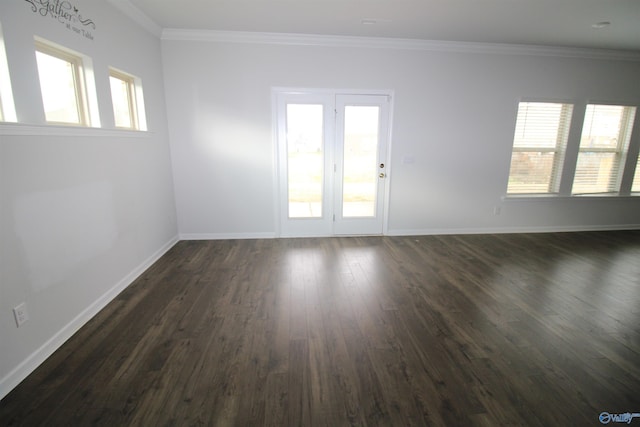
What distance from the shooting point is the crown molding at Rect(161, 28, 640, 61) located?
387cm

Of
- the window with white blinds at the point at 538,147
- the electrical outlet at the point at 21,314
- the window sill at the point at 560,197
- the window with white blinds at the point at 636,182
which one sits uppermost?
the window with white blinds at the point at 538,147

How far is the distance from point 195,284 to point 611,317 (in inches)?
150

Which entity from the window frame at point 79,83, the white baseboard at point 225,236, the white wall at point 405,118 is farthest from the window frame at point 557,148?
the window frame at point 79,83

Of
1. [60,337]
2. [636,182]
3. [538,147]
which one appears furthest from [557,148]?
[60,337]

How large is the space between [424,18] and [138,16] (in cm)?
315

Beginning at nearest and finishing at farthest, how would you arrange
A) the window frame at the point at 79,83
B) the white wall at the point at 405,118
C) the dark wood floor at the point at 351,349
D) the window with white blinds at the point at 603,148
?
the dark wood floor at the point at 351,349 → the window frame at the point at 79,83 → the white wall at the point at 405,118 → the window with white blinds at the point at 603,148

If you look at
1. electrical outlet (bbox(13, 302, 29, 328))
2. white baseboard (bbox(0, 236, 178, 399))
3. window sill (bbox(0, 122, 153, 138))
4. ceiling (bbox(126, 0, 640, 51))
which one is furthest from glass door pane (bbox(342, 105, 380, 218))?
electrical outlet (bbox(13, 302, 29, 328))

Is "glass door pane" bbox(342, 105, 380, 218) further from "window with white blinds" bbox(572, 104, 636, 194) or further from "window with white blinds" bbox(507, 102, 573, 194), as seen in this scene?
"window with white blinds" bbox(572, 104, 636, 194)

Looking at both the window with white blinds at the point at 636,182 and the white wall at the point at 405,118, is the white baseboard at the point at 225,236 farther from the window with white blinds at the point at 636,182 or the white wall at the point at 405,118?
the window with white blinds at the point at 636,182

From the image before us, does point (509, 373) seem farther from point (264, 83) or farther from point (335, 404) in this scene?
point (264, 83)

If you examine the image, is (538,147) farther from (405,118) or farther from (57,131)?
(57,131)

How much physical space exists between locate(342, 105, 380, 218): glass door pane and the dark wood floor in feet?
4.07

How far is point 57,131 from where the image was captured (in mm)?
2115

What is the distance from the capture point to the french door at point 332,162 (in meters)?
4.27
